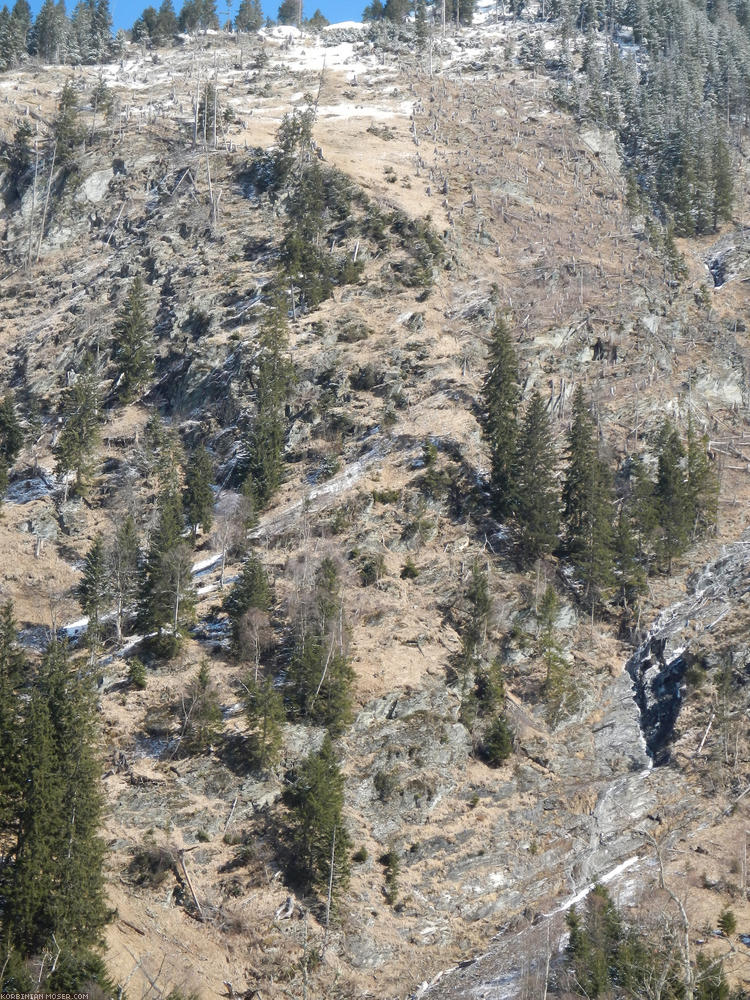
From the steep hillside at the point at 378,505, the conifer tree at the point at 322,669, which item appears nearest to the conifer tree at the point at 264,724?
the steep hillside at the point at 378,505

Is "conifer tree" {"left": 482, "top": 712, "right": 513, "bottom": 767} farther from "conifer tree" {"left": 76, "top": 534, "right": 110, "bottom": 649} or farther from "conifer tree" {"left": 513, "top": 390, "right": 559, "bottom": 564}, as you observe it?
"conifer tree" {"left": 76, "top": 534, "right": 110, "bottom": 649}

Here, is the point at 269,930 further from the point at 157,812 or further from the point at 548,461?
the point at 548,461

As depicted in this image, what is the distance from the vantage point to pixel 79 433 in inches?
2648

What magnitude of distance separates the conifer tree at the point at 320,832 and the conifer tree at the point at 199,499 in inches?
880

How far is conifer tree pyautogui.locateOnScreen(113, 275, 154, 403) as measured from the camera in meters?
75.4

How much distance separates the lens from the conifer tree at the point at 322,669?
154ft

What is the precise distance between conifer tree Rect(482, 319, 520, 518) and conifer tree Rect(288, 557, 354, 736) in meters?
15.8

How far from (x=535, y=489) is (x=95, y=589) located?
27.2m

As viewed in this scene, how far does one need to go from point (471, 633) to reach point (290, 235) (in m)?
47.2

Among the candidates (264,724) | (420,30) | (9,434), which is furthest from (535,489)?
(420,30)

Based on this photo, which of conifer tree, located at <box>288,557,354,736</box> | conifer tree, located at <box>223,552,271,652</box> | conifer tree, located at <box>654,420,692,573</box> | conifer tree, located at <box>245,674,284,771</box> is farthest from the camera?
conifer tree, located at <box>654,420,692,573</box>

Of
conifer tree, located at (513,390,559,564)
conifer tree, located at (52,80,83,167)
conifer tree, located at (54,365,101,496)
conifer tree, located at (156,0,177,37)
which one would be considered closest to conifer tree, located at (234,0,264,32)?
conifer tree, located at (156,0,177,37)

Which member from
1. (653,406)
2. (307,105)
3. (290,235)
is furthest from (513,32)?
(653,406)

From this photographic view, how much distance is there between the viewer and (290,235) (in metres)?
84.6
